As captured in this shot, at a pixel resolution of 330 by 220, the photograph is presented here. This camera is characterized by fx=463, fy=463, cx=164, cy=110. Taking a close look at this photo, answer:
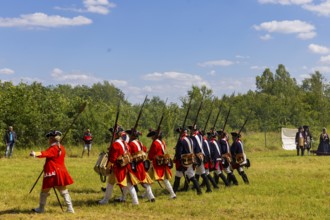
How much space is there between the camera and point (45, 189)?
392 inches

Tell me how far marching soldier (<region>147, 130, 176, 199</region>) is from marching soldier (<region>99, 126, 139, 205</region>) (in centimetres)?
98

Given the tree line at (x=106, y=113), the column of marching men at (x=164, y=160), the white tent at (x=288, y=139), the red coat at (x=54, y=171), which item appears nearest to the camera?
the red coat at (x=54, y=171)

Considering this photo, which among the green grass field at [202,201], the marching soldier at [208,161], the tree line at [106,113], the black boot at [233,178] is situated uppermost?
the tree line at [106,113]

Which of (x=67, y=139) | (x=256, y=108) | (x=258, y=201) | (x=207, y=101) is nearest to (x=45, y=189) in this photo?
(x=258, y=201)

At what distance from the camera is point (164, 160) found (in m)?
12.3

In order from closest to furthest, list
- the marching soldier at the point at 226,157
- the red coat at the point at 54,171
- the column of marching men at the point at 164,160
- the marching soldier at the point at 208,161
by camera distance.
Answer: the red coat at the point at 54,171, the column of marching men at the point at 164,160, the marching soldier at the point at 208,161, the marching soldier at the point at 226,157

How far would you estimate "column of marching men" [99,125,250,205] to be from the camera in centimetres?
1116

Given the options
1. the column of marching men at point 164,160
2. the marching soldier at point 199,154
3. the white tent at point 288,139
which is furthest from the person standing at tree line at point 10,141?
the white tent at point 288,139

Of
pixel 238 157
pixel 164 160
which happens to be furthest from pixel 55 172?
pixel 238 157

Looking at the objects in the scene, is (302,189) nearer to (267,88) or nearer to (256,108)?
(256,108)

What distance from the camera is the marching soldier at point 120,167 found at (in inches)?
434

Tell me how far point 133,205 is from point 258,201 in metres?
3.16

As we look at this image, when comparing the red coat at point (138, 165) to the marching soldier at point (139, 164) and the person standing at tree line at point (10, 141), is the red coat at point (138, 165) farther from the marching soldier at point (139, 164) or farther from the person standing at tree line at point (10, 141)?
the person standing at tree line at point (10, 141)

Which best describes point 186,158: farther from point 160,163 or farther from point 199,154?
point 160,163
